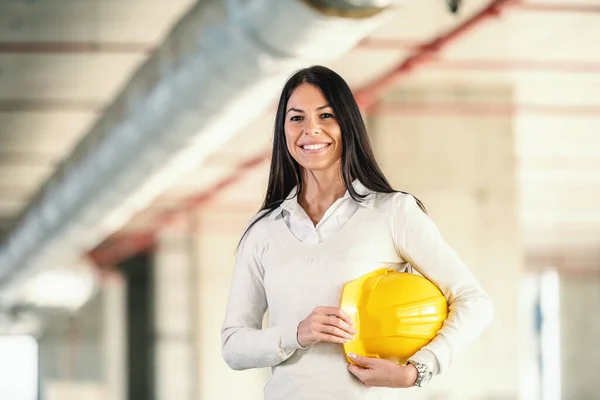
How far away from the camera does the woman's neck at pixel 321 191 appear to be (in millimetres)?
2492

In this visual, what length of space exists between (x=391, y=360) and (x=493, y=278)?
8.36m

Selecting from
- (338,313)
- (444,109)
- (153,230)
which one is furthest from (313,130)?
(153,230)

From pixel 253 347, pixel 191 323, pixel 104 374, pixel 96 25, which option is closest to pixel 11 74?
pixel 96 25

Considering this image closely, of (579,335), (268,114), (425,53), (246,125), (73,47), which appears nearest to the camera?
(425,53)

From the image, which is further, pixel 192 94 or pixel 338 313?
pixel 192 94

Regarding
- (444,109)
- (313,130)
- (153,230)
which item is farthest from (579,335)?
(313,130)

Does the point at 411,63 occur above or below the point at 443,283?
above

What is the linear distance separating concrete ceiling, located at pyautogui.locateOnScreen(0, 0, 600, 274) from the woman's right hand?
5718 mm

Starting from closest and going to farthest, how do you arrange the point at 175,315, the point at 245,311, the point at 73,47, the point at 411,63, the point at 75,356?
the point at 245,311
the point at 411,63
the point at 73,47
the point at 175,315
the point at 75,356

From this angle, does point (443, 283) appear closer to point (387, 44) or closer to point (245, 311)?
point (245, 311)

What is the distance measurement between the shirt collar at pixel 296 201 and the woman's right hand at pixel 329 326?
10.5 inches

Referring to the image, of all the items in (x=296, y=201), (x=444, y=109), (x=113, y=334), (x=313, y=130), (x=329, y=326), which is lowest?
(x=329, y=326)

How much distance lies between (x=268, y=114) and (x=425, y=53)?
3801 millimetres

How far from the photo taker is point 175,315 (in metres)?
22.8
